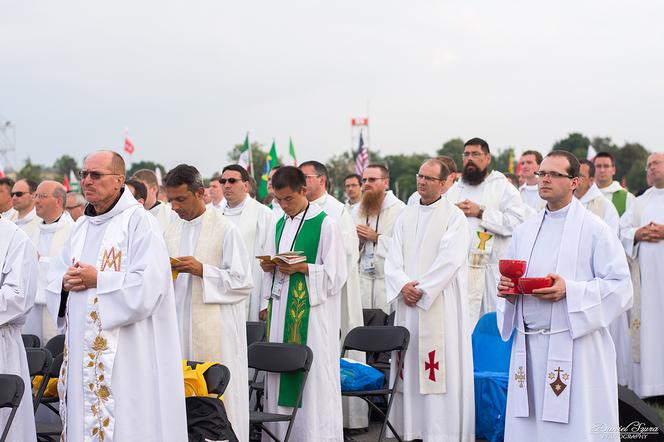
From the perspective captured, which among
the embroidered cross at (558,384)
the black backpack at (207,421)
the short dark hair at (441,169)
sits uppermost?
the short dark hair at (441,169)

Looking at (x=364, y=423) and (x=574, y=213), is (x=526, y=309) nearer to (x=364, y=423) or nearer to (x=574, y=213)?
(x=574, y=213)

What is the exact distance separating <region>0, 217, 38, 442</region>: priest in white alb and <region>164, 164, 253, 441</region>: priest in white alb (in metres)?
1.06

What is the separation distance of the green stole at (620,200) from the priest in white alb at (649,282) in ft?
3.68

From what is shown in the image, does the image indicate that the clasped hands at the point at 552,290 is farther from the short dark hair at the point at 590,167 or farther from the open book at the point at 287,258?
the short dark hair at the point at 590,167

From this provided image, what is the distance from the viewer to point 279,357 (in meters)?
6.96

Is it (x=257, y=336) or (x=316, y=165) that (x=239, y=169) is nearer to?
(x=316, y=165)

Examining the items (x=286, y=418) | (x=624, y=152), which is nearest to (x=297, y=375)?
(x=286, y=418)

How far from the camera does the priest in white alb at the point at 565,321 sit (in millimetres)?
5648

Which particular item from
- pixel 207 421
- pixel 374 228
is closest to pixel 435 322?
pixel 374 228

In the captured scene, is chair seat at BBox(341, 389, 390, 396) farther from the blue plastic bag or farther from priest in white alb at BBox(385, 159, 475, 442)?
priest in white alb at BBox(385, 159, 475, 442)

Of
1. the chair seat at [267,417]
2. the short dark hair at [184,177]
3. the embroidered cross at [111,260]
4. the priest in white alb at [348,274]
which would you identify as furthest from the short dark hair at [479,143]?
the embroidered cross at [111,260]

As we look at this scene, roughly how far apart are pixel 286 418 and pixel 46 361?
1.85 meters

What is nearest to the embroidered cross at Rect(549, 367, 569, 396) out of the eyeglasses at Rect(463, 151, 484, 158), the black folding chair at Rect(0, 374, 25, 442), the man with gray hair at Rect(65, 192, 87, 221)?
the black folding chair at Rect(0, 374, 25, 442)

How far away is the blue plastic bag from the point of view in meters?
7.85
